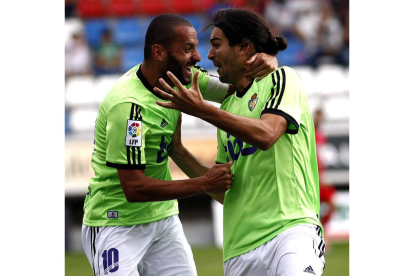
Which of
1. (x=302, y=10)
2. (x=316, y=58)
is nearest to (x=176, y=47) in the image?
(x=316, y=58)

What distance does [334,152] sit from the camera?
10961 mm

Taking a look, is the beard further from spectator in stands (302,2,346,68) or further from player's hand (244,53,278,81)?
spectator in stands (302,2,346,68)

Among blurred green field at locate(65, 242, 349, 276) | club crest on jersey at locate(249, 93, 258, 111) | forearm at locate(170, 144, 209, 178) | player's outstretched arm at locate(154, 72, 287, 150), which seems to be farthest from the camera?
blurred green field at locate(65, 242, 349, 276)

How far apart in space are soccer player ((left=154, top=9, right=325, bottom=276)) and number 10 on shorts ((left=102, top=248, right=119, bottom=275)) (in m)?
0.83

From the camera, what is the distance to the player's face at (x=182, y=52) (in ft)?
13.2

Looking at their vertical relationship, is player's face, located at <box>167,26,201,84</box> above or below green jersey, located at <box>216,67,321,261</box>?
above

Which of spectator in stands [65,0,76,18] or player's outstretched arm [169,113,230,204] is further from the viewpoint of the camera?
spectator in stands [65,0,76,18]

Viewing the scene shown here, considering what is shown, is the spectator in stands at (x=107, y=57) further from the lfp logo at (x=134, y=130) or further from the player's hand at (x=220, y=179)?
the player's hand at (x=220, y=179)

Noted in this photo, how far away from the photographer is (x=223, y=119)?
3.11 metres

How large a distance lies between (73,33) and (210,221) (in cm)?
521

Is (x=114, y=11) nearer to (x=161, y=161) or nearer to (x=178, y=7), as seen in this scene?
(x=178, y=7)

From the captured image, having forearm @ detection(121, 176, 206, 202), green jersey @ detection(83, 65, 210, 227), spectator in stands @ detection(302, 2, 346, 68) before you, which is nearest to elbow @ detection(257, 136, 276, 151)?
forearm @ detection(121, 176, 206, 202)

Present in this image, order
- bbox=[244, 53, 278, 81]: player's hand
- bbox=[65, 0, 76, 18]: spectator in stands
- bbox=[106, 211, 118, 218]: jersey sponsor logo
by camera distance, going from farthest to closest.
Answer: bbox=[65, 0, 76, 18]: spectator in stands < bbox=[106, 211, 118, 218]: jersey sponsor logo < bbox=[244, 53, 278, 81]: player's hand

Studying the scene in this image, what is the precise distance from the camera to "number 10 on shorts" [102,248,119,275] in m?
4.01
